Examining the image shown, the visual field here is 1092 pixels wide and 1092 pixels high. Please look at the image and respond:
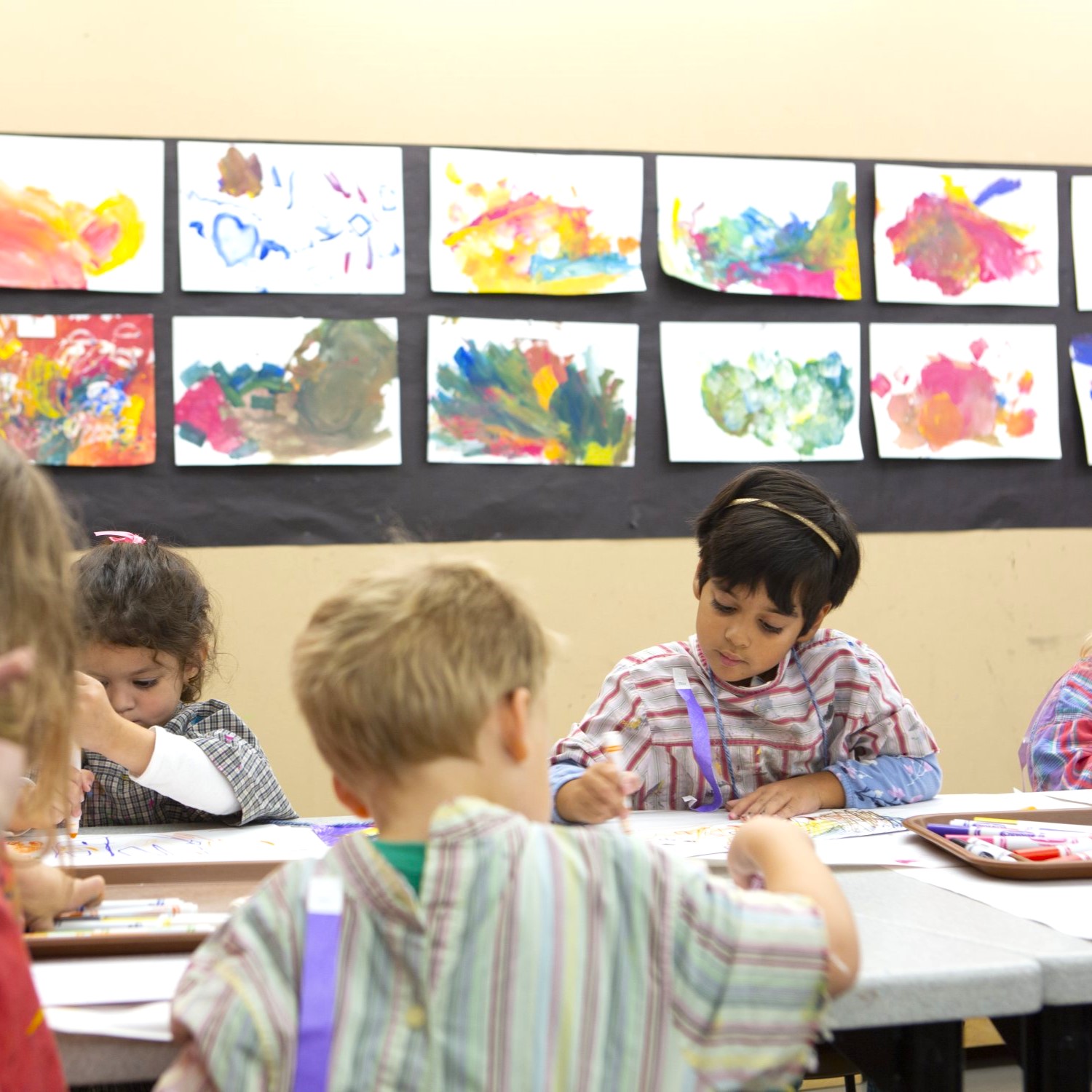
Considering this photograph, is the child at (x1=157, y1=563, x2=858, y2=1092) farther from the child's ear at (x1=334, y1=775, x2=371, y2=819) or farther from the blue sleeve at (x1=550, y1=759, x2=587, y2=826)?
the blue sleeve at (x1=550, y1=759, x2=587, y2=826)

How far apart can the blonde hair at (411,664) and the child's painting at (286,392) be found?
1458 millimetres

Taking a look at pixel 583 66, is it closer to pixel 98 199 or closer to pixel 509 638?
pixel 98 199

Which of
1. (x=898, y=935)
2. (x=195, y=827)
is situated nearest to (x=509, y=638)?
(x=898, y=935)

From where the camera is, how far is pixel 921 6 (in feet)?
8.11

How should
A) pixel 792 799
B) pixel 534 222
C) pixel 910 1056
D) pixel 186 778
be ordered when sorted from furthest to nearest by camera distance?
1. pixel 534 222
2. pixel 792 799
3. pixel 186 778
4. pixel 910 1056

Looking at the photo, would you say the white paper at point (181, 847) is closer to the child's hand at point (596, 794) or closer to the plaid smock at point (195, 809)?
the plaid smock at point (195, 809)

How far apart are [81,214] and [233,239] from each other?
0.83 ft

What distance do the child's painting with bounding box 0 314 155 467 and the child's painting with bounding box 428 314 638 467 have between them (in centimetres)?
50

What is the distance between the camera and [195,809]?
1412 millimetres

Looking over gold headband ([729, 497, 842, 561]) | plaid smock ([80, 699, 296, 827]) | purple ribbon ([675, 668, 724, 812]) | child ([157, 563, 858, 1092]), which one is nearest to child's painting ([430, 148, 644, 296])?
gold headband ([729, 497, 842, 561])

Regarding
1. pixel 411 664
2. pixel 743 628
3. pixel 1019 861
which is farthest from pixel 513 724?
pixel 743 628

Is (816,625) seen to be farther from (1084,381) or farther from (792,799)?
(1084,381)

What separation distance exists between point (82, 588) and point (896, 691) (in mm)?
1053

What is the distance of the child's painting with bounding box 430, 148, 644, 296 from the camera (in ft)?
7.39
